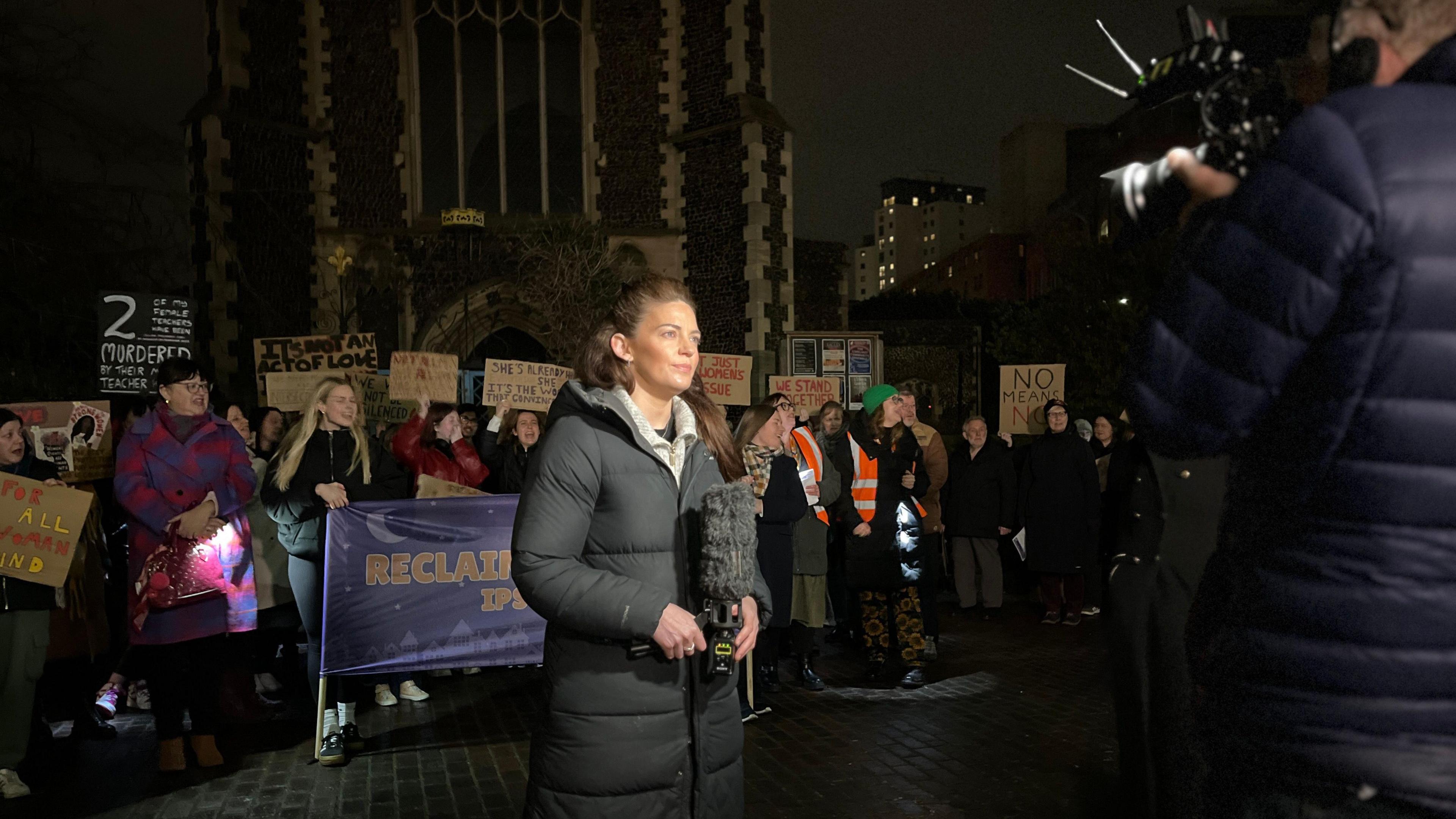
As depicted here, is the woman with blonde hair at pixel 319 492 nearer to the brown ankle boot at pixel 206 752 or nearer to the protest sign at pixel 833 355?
the brown ankle boot at pixel 206 752

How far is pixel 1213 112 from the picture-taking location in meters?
1.51

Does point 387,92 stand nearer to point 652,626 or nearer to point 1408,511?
point 652,626

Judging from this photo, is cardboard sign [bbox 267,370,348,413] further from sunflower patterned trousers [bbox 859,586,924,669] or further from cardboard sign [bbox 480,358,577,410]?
sunflower patterned trousers [bbox 859,586,924,669]

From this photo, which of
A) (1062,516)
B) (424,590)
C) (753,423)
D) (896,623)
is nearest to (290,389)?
(424,590)

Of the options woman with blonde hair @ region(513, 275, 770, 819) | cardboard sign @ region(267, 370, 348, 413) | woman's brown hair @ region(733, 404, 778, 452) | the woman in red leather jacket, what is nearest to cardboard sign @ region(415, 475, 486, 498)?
the woman in red leather jacket

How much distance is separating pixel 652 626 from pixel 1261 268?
1.58 metres

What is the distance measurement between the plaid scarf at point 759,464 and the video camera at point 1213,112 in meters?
4.95

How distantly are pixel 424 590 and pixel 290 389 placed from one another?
4113 millimetres

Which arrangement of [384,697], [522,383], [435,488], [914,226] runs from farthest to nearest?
[914,226]
[522,383]
[384,697]
[435,488]

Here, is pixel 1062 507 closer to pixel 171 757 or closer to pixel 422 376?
pixel 422 376

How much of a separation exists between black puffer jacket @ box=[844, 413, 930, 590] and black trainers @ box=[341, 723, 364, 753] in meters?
3.42

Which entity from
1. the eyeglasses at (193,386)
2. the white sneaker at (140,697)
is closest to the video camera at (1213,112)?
the eyeglasses at (193,386)

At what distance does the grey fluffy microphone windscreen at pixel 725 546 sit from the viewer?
2.54 metres

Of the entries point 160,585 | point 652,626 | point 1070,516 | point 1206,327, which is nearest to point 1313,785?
point 1206,327
